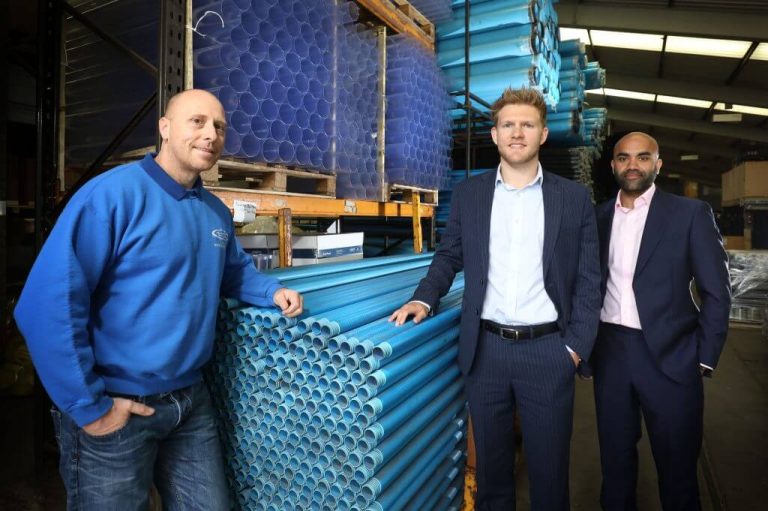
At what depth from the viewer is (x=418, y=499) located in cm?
224

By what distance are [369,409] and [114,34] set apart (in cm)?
250

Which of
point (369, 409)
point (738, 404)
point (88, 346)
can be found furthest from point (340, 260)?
point (738, 404)

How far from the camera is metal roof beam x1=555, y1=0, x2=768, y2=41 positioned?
28.2ft

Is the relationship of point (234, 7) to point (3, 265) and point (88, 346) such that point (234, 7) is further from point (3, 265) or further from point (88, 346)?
point (3, 265)

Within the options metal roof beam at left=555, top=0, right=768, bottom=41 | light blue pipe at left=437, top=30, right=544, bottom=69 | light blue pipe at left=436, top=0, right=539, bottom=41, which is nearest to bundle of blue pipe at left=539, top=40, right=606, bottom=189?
light blue pipe at left=437, top=30, right=544, bottom=69

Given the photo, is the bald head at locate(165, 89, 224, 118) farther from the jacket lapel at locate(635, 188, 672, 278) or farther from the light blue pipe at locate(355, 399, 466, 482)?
the jacket lapel at locate(635, 188, 672, 278)

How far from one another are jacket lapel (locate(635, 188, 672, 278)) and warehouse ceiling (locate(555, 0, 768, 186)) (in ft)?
27.0

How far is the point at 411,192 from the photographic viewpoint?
13.8ft

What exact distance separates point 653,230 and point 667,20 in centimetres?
879

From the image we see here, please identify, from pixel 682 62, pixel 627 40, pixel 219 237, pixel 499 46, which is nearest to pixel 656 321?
pixel 219 237

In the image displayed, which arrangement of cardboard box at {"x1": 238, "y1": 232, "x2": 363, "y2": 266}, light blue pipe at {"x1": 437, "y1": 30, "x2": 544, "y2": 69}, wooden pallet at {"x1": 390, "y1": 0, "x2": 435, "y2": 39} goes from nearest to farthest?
1. cardboard box at {"x1": 238, "y1": 232, "x2": 363, "y2": 266}
2. wooden pallet at {"x1": 390, "y1": 0, "x2": 435, "y2": 39}
3. light blue pipe at {"x1": 437, "y1": 30, "x2": 544, "y2": 69}

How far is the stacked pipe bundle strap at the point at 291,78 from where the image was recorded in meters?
2.40

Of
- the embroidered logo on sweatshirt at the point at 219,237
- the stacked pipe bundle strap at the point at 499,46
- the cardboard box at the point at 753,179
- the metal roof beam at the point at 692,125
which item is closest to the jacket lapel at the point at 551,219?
the embroidered logo on sweatshirt at the point at 219,237

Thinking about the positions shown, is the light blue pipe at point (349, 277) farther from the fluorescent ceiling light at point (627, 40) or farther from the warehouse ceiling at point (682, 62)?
the fluorescent ceiling light at point (627, 40)
